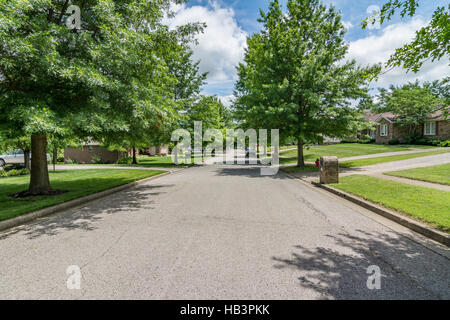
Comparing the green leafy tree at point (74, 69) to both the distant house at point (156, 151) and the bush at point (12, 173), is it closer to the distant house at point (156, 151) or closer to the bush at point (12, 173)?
the bush at point (12, 173)

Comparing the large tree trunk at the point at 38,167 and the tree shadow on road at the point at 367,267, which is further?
the large tree trunk at the point at 38,167

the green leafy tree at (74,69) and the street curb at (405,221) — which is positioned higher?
the green leafy tree at (74,69)

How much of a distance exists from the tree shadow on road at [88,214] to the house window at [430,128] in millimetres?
38839

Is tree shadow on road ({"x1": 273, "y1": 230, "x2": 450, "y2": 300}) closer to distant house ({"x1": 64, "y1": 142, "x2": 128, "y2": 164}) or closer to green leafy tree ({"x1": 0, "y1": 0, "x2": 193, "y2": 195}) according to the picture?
green leafy tree ({"x1": 0, "y1": 0, "x2": 193, "y2": 195})

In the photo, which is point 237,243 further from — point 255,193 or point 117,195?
point 117,195

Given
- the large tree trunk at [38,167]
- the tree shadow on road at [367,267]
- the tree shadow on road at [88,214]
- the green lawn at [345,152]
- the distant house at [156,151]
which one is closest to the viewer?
the tree shadow on road at [367,267]

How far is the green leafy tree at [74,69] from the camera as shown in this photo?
5484 mm

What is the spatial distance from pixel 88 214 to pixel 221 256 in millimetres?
4443

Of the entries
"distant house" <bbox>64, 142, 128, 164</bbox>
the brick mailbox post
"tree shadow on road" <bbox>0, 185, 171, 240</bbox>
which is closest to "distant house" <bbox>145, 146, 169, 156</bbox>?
"distant house" <bbox>64, 142, 128, 164</bbox>

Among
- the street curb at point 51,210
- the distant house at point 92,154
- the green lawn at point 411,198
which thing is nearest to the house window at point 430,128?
the green lawn at point 411,198

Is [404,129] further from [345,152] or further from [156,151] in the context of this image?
[156,151]

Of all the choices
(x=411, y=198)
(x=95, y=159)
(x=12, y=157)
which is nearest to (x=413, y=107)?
(x=411, y=198)

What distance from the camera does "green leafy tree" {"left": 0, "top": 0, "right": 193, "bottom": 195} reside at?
5484mm
